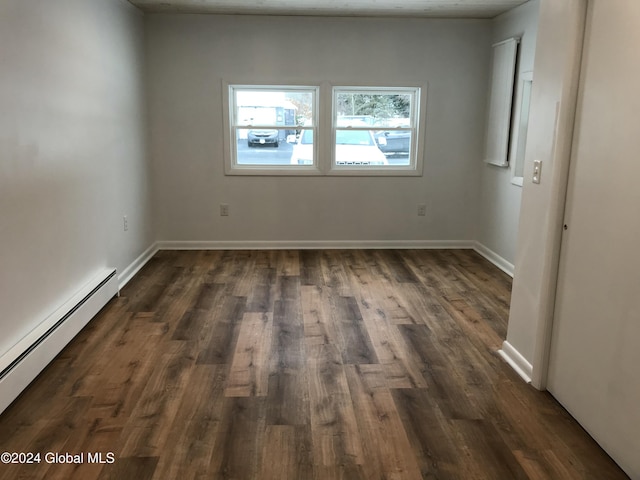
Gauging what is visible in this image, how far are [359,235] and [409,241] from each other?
562mm

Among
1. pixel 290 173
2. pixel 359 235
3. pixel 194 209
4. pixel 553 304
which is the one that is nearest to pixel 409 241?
pixel 359 235

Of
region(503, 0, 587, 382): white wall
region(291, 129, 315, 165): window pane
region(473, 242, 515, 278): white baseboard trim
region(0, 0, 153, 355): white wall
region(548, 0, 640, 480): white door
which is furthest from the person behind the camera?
region(291, 129, 315, 165): window pane

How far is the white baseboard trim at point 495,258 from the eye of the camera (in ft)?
16.3

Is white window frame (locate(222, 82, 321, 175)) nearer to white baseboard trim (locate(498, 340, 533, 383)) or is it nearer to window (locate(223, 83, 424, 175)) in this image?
window (locate(223, 83, 424, 175))

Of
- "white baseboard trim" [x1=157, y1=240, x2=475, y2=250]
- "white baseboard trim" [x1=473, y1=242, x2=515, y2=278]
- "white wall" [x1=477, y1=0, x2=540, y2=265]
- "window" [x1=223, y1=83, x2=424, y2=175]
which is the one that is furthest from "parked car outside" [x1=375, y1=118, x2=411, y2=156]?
"white baseboard trim" [x1=473, y1=242, x2=515, y2=278]

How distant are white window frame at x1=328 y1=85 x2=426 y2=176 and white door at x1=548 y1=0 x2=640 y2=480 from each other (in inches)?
124

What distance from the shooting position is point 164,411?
258cm

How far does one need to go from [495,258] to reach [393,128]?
1.73 m

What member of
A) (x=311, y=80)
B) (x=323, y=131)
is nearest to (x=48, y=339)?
(x=323, y=131)

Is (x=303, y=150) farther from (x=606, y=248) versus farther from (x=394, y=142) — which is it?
(x=606, y=248)

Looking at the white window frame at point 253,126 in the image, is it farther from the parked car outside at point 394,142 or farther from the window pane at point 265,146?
the parked car outside at point 394,142

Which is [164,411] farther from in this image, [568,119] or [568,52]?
[568,52]

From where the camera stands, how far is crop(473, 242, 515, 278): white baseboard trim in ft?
16.3

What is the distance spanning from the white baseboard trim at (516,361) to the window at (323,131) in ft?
9.43
